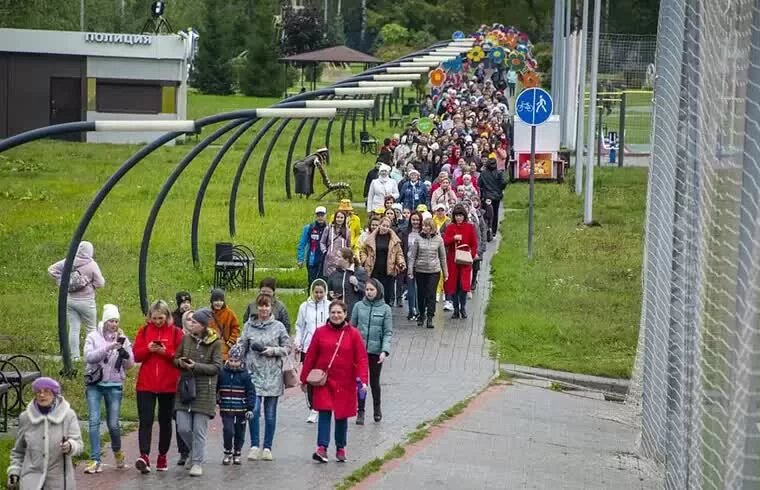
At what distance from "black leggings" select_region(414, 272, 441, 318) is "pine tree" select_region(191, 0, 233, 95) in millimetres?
64186

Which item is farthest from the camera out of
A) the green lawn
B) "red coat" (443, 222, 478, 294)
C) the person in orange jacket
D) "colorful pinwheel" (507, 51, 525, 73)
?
"colorful pinwheel" (507, 51, 525, 73)

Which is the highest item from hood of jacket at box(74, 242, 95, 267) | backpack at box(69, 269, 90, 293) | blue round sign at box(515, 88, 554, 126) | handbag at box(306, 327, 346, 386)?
blue round sign at box(515, 88, 554, 126)

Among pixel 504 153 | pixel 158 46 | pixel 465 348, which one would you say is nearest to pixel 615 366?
pixel 465 348

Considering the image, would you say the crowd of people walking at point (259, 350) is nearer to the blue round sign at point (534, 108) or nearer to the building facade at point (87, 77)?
the blue round sign at point (534, 108)

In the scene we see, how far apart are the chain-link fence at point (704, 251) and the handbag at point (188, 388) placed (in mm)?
3644

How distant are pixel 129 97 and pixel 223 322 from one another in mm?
40386

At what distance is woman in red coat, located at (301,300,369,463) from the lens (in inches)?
529

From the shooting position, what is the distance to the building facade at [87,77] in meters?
52.8

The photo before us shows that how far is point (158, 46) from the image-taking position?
176 feet

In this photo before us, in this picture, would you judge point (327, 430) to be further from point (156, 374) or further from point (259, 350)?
point (156, 374)

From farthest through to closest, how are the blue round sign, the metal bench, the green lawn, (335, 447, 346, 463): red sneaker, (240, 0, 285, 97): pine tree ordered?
(240, 0, 285, 97): pine tree < the blue round sign < the green lawn < the metal bench < (335, 447, 346, 463): red sneaker

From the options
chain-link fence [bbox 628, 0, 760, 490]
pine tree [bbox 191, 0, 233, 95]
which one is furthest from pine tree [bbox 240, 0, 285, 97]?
chain-link fence [bbox 628, 0, 760, 490]

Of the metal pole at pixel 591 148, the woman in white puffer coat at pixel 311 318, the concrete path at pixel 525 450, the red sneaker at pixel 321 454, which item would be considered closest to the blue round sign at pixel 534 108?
the metal pole at pixel 591 148

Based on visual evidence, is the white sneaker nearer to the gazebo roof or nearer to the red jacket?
the red jacket
